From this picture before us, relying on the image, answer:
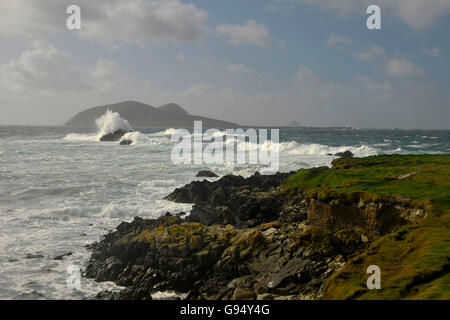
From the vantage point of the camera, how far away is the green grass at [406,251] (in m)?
5.63

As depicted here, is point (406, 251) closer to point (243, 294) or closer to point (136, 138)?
point (243, 294)

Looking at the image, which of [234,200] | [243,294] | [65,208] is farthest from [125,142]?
[243,294]

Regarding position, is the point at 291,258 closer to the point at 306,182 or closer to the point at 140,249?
the point at 140,249

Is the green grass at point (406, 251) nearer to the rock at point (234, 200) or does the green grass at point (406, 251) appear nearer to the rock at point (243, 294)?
the rock at point (243, 294)

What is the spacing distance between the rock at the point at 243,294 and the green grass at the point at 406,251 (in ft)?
6.17

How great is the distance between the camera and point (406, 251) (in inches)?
278

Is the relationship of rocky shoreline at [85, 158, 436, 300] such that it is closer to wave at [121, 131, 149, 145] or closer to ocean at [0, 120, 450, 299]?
ocean at [0, 120, 450, 299]

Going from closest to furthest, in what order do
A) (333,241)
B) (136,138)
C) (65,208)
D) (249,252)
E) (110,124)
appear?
(333,241) → (249,252) → (65,208) → (136,138) → (110,124)

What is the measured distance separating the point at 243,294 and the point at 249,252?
2164mm

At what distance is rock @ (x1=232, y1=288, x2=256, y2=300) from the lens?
7906mm
